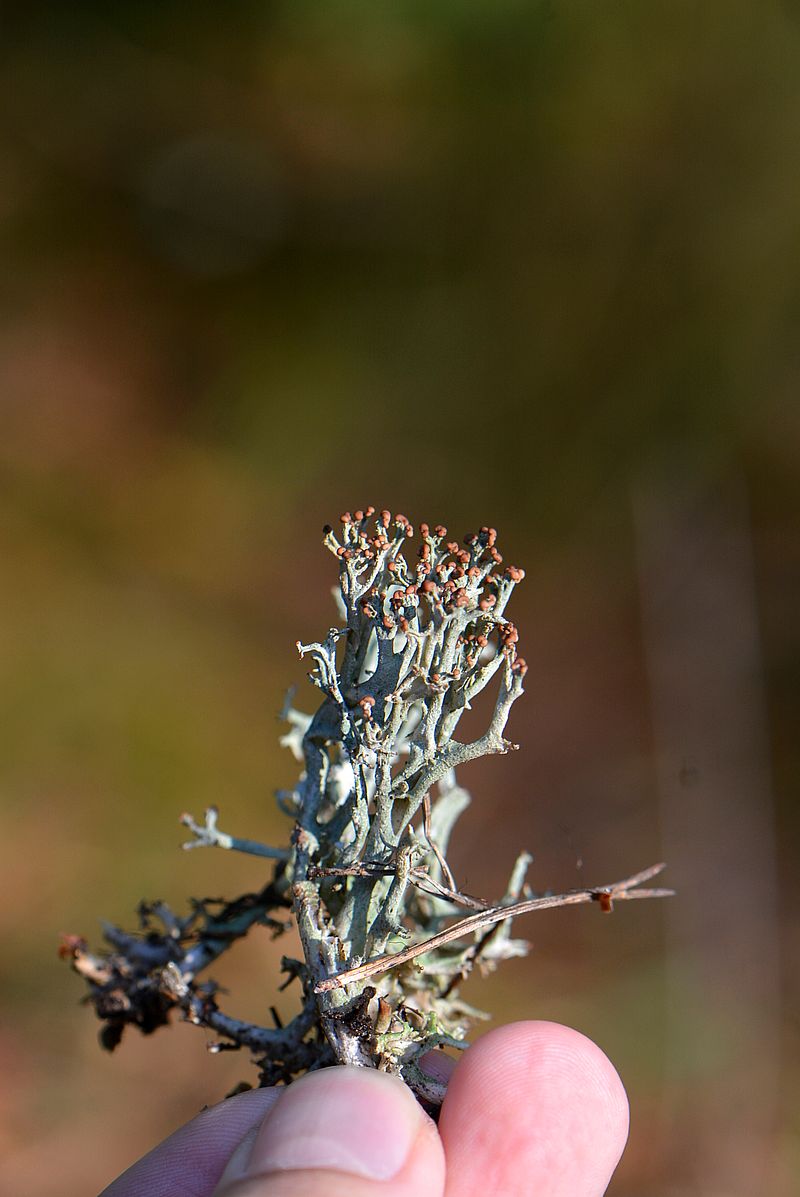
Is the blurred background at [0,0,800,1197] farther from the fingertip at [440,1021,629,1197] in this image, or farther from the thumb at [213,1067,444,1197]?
the thumb at [213,1067,444,1197]

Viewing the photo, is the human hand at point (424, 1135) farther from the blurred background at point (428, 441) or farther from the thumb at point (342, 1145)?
the blurred background at point (428, 441)

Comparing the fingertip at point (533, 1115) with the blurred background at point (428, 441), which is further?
the blurred background at point (428, 441)

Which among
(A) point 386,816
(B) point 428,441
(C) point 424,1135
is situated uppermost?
(B) point 428,441

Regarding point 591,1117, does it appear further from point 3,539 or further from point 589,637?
point 3,539

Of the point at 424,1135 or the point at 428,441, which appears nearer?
the point at 424,1135

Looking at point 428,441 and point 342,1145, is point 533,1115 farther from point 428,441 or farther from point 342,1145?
point 428,441

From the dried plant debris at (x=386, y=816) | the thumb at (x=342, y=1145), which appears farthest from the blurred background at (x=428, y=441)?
the thumb at (x=342, y=1145)

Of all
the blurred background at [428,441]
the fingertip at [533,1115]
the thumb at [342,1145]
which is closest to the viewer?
the thumb at [342,1145]

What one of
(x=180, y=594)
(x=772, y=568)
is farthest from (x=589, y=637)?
(x=180, y=594)

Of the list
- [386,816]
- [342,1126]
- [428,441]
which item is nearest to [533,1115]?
[342,1126]
